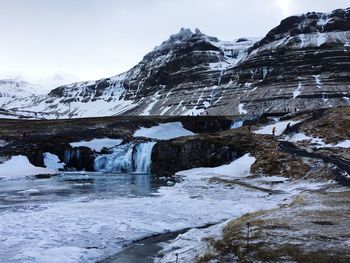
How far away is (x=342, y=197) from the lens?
25734 millimetres

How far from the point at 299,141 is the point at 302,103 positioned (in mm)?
117975

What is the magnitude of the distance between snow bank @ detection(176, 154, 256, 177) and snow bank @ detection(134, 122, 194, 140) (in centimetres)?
2794

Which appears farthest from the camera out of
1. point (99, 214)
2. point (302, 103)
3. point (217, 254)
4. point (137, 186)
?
point (302, 103)

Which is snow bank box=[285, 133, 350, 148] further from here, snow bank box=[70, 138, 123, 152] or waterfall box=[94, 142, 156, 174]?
snow bank box=[70, 138, 123, 152]

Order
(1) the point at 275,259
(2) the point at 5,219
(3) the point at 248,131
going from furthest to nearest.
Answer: (3) the point at 248,131, (2) the point at 5,219, (1) the point at 275,259

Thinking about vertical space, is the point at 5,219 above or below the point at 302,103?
below

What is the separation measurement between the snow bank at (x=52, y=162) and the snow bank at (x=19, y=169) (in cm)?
203

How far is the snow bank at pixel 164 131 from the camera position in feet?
280

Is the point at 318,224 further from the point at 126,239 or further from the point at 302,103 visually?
the point at 302,103

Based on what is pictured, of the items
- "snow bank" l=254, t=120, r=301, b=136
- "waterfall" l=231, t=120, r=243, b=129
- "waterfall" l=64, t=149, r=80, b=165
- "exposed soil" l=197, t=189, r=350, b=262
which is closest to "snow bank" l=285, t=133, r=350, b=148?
"snow bank" l=254, t=120, r=301, b=136

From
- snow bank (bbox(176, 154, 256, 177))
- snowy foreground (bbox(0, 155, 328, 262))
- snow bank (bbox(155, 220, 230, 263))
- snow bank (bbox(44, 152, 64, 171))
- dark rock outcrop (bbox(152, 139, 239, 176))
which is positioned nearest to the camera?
snow bank (bbox(155, 220, 230, 263))

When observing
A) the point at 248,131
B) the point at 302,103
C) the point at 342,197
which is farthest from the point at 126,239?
the point at 302,103

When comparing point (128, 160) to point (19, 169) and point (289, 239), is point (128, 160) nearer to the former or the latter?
point (19, 169)

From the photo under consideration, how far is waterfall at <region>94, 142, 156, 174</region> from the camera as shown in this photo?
65.4 meters
